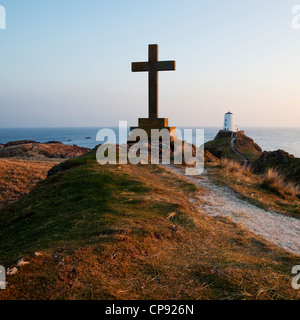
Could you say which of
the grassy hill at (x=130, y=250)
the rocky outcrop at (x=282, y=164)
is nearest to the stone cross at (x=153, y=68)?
the grassy hill at (x=130, y=250)

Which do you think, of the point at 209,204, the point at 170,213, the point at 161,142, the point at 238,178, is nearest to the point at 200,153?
the point at 161,142

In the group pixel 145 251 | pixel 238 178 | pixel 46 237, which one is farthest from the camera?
pixel 238 178

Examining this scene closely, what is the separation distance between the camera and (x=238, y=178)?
11281 mm

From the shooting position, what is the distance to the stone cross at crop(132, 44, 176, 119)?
14266mm

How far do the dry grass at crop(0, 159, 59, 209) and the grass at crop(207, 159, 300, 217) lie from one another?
9.26m

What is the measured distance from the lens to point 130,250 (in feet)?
13.1

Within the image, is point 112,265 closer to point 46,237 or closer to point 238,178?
point 46,237

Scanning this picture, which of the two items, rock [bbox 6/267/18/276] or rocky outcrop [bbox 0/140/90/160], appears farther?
rocky outcrop [bbox 0/140/90/160]

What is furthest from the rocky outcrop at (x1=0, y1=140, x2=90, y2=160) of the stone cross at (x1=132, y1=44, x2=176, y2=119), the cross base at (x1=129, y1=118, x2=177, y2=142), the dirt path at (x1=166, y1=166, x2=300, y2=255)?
the dirt path at (x1=166, y1=166, x2=300, y2=255)

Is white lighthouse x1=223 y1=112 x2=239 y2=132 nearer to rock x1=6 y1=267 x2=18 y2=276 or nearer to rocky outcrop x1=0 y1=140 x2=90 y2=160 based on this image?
rocky outcrop x1=0 y1=140 x2=90 y2=160

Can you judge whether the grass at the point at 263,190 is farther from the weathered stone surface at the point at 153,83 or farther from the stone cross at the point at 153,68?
the stone cross at the point at 153,68

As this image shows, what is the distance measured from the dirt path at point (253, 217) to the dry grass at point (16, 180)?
28.8ft
